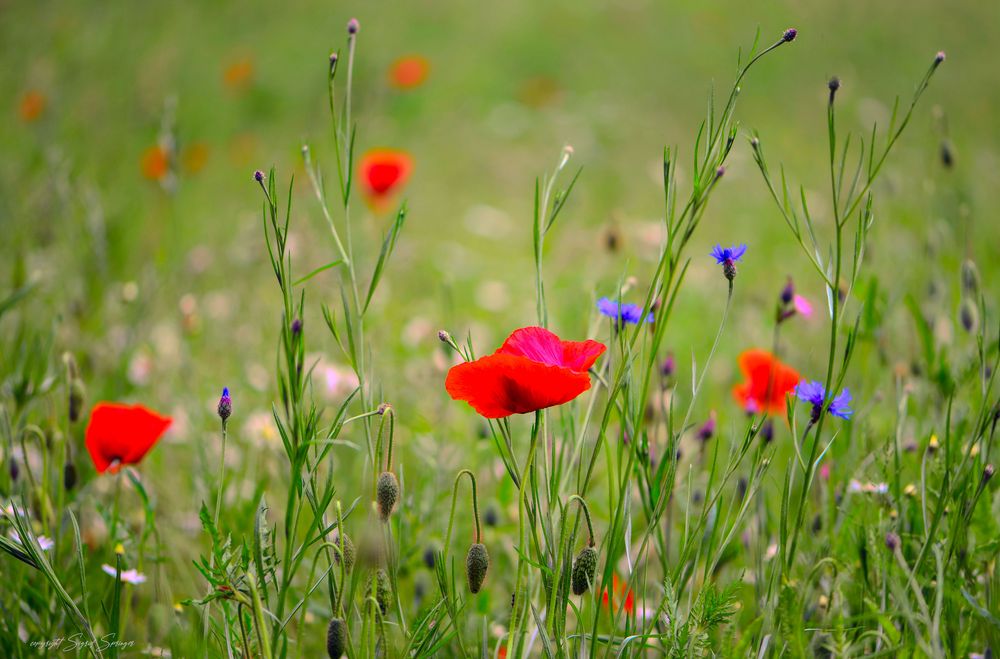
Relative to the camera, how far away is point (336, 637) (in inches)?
25.0

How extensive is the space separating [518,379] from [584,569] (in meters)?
0.18

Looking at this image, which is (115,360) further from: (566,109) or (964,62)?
(964,62)

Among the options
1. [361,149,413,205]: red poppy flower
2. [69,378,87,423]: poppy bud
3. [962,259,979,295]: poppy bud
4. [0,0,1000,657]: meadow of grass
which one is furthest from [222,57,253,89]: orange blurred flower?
[962,259,979,295]: poppy bud

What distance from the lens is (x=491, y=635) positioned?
0.96m

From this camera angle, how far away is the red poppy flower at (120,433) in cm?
89

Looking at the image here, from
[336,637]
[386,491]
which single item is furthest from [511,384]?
[336,637]

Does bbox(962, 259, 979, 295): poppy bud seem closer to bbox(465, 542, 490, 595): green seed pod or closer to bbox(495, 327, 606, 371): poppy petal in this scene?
bbox(495, 327, 606, 371): poppy petal

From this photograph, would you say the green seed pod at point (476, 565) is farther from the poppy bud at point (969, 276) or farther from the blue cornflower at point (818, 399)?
the poppy bud at point (969, 276)

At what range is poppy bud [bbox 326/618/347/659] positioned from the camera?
633 millimetres

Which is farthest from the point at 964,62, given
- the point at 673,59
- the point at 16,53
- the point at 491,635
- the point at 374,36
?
the point at 16,53

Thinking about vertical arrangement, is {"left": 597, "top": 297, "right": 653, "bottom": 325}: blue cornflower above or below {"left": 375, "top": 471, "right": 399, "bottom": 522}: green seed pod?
above

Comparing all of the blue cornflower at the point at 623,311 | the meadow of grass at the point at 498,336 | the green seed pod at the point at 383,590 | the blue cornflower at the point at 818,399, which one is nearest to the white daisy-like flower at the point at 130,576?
the meadow of grass at the point at 498,336

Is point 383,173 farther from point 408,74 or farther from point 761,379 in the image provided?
point 408,74

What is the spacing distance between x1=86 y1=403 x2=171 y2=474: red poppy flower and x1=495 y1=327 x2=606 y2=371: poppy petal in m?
0.46
